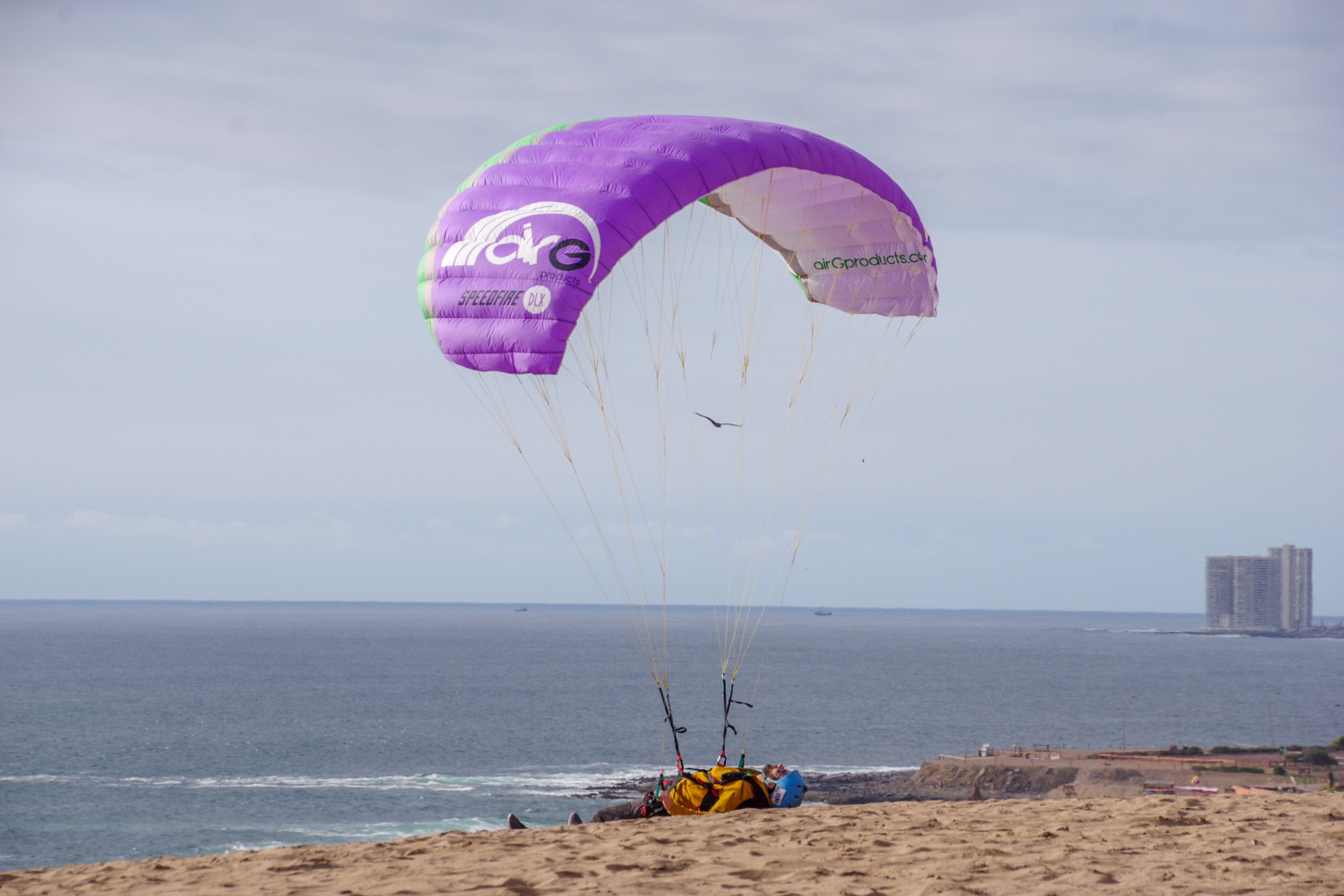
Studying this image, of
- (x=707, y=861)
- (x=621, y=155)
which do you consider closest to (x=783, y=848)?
(x=707, y=861)

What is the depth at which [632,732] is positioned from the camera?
5934cm

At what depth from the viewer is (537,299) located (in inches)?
385

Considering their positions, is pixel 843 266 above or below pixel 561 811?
above

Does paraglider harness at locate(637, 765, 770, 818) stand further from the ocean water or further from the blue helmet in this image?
the ocean water

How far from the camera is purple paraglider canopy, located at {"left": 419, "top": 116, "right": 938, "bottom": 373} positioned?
387 inches

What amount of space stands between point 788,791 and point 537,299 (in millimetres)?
5263

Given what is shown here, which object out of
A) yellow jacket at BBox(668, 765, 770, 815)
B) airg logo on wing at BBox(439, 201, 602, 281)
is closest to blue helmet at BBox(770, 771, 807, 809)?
yellow jacket at BBox(668, 765, 770, 815)

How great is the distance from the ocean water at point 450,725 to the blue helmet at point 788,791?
2205 cm

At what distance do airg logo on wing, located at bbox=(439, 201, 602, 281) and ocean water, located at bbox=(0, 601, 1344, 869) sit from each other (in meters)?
24.4

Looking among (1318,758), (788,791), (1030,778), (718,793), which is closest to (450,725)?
(1030,778)

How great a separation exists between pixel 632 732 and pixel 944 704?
90.3 feet

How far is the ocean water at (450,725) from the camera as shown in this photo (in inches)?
1471

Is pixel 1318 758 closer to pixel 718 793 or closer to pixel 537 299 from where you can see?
pixel 718 793

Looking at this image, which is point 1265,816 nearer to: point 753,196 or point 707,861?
point 707,861
